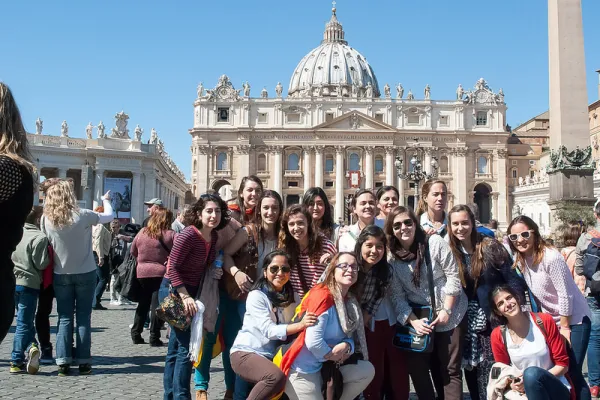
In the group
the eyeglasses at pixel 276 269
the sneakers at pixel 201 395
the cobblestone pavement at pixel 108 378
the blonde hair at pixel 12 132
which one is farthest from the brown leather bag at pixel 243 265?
the blonde hair at pixel 12 132

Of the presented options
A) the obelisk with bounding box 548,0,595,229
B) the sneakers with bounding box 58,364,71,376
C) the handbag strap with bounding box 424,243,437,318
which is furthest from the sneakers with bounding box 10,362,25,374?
the obelisk with bounding box 548,0,595,229

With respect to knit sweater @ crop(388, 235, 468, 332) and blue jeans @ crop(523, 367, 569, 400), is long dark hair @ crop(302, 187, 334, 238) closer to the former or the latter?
knit sweater @ crop(388, 235, 468, 332)

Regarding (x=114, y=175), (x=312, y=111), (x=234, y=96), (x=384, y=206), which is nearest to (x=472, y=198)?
(x=312, y=111)

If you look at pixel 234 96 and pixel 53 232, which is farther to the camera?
pixel 234 96

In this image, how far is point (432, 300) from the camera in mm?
4316

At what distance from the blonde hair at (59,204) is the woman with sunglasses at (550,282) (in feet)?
12.3

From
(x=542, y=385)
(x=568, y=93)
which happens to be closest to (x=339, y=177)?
(x=568, y=93)

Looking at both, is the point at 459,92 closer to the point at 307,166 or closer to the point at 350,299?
the point at 307,166

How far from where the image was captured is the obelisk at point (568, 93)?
1241 centimetres

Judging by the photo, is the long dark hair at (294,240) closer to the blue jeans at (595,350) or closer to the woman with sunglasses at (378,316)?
the woman with sunglasses at (378,316)

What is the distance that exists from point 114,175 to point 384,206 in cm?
3853

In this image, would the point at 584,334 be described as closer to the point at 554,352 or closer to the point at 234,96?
the point at 554,352

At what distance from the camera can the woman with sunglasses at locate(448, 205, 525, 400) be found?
14.0 ft

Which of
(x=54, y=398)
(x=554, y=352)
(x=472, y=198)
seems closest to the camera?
(x=554, y=352)
